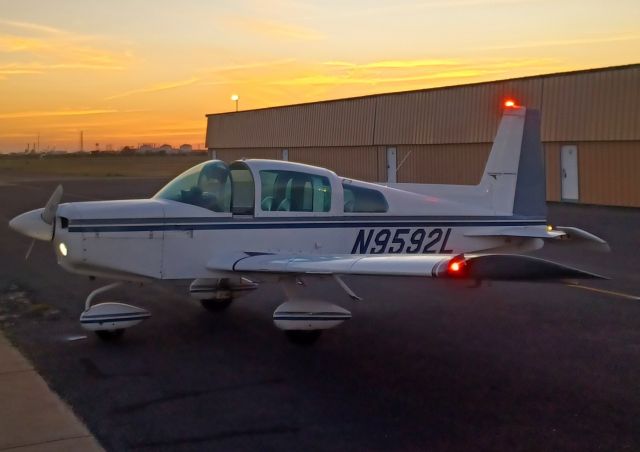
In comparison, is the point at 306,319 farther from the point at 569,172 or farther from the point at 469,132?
the point at 469,132

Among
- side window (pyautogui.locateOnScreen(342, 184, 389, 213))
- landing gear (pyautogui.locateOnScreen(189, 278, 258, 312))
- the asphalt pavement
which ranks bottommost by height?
the asphalt pavement

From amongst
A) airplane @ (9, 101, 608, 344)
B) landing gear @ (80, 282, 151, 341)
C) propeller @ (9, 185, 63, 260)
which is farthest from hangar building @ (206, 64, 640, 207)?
propeller @ (9, 185, 63, 260)

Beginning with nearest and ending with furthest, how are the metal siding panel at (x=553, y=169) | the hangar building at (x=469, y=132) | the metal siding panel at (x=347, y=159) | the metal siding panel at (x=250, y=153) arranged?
the hangar building at (x=469, y=132), the metal siding panel at (x=553, y=169), the metal siding panel at (x=347, y=159), the metal siding panel at (x=250, y=153)

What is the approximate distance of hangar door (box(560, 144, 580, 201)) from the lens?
24969 millimetres

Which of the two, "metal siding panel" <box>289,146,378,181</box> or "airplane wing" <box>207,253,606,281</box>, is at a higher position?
"metal siding panel" <box>289,146,378,181</box>

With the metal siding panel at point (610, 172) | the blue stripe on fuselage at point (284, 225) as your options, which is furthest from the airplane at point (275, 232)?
the metal siding panel at point (610, 172)

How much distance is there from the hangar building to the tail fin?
506 inches

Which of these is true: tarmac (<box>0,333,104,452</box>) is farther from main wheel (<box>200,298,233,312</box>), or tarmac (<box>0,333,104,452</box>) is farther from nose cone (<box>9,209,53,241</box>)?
main wheel (<box>200,298,233,312</box>)

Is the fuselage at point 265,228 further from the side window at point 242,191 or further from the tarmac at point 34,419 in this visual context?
the tarmac at point 34,419

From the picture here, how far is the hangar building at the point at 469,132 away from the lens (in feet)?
76.5

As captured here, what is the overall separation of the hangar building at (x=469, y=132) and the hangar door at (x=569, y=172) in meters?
0.03

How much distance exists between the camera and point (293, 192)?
8.52 meters

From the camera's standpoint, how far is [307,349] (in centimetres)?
779

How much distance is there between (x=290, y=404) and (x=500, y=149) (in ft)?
18.2
